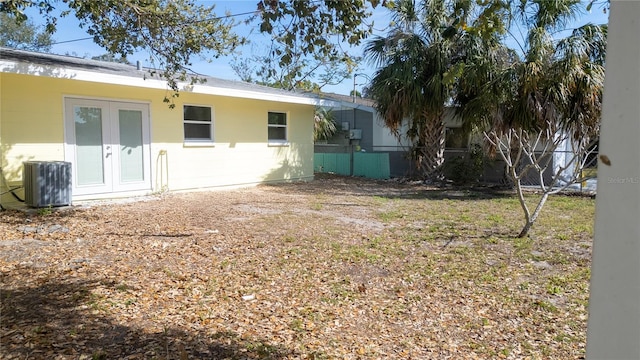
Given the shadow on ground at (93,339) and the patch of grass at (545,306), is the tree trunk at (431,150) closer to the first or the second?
the patch of grass at (545,306)

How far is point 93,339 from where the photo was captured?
322cm

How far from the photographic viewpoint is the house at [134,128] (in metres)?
8.57

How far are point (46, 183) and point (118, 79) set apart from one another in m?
2.64

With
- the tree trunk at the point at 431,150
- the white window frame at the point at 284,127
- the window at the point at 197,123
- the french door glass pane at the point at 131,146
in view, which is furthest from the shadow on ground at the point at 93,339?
the tree trunk at the point at 431,150

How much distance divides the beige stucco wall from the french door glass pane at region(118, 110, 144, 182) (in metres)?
0.33

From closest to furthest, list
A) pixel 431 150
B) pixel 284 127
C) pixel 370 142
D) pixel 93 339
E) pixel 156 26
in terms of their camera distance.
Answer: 1. pixel 93 339
2. pixel 156 26
3. pixel 284 127
4. pixel 431 150
5. pixel 370 142

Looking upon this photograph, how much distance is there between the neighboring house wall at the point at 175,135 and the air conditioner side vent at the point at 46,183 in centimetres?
66

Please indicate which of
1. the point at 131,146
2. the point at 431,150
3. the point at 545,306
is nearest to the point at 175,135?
the point at 131,146

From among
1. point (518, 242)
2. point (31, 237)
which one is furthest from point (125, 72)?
point (518, 242)

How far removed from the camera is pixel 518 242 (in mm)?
6645

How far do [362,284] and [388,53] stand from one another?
11.1m

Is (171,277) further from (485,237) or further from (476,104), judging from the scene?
(476,104)

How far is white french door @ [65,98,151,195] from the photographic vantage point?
368 inches

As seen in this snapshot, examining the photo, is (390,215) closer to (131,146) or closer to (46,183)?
(131,146)
